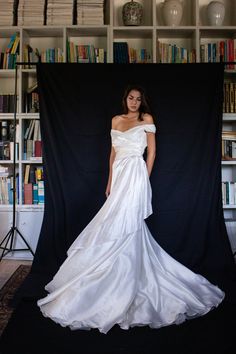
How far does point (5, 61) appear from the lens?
381 centimetres

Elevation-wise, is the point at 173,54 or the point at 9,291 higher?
the point at 173,54

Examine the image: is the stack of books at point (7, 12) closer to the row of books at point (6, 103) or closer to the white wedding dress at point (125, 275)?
the row of books at point (6, 103)

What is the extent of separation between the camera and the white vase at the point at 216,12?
3686 millimetres

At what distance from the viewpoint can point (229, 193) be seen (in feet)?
12.5

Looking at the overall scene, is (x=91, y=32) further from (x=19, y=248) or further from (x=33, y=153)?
(x=19, y=248)

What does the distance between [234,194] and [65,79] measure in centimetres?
204

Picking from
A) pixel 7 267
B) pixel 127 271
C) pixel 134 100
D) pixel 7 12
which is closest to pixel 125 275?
pixel 127 271

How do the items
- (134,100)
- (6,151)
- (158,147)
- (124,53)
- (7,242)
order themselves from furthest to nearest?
(6,151) → (124,53) → (7,242) → (158,147) → (134,100)

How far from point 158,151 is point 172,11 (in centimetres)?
142

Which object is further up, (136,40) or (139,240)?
(136,40)

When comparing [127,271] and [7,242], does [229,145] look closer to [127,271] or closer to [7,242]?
[127,271]

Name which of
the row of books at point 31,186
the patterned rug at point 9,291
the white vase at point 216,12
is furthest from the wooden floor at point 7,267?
the white vase at point 216,12

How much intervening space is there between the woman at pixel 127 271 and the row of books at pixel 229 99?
117 centimetres

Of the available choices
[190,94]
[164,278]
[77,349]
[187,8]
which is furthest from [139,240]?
[187,8]
